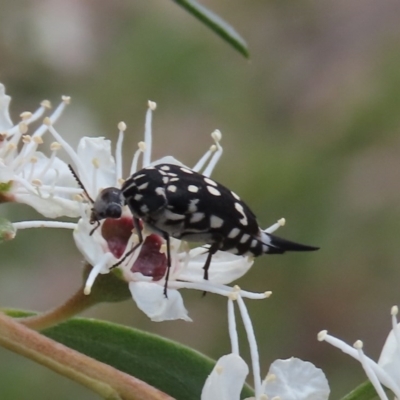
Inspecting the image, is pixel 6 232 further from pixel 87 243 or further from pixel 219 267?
pixel 219 267

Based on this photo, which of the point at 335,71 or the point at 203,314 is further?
the point at 335,71

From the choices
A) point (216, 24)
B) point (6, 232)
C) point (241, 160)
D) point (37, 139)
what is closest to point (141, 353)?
point (6, 232)

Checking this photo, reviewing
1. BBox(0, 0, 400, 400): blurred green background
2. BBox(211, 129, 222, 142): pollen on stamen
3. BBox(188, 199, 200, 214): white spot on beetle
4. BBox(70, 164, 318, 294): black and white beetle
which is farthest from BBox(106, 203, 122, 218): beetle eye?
BBox(0, 0, 400, 400): blurred green background

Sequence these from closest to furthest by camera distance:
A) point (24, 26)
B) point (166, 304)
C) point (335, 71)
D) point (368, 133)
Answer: point (166, 304) → point (24, 26) → point (368, 133) → point (335, 71)

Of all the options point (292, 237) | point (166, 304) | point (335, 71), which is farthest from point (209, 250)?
point (335, 71)

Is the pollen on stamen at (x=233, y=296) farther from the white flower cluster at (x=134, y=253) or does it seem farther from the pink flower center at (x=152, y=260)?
the pink flower center at (x=152, y=260)

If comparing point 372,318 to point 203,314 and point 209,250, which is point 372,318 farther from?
point 209,250
